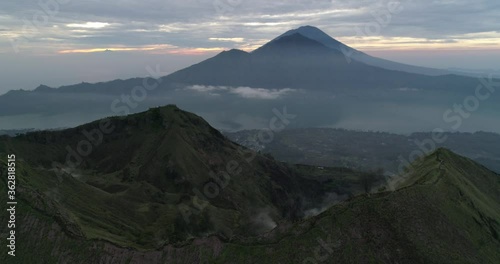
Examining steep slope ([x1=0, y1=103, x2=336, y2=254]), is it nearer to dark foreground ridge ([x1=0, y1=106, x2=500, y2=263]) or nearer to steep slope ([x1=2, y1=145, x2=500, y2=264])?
dark foreground ridge ([x1=0, y1=106, x2=500, y2=263])

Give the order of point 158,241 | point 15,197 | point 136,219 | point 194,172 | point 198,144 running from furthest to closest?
point 198,144, point 194,172, point 136,219, point 158,241, point 15,197

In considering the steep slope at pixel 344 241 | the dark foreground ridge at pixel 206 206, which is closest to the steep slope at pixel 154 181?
the dark foreground ridge at pixel 206 206

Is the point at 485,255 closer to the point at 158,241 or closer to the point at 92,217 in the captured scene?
the point at 158,241

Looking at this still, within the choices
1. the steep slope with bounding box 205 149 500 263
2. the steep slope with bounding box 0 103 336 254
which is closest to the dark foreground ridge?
the steep slope with bounding box 205 149 500 263

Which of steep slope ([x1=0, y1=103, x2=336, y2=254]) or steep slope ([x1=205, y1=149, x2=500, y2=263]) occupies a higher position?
steep slope ([x1=205, y1=149, x2=500, y2=263])

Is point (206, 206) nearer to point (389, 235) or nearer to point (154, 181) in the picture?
point (154, 181)

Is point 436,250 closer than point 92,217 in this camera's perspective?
Yes

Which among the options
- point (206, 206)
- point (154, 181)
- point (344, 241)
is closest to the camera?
point (344, 241)

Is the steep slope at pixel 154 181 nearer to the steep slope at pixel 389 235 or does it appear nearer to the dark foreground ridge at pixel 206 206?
the dark foreground ridge at pixel 206 206

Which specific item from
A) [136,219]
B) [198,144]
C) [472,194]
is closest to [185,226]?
[136,219]

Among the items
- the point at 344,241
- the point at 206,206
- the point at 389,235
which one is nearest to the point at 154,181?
the point at 206,206

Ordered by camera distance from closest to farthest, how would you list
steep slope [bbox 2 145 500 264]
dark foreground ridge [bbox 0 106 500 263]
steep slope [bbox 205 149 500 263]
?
steep slope [bbox 205 149 500 263] → steep slope [bbox 2 145 500 264] → dark foreground ridge [bbox 0 106 500 263]
